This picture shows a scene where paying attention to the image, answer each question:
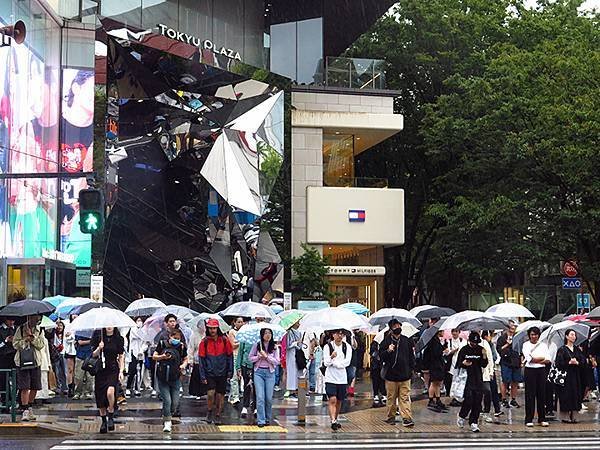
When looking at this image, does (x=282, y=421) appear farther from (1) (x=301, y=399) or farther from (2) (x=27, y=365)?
(2) (x=27, y=365)

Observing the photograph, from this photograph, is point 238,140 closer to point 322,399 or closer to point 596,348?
point 322,399

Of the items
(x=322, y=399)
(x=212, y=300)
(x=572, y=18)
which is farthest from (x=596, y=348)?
(x=572, y=18)

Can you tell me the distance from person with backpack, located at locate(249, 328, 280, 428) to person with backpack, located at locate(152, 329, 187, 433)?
51.8 inches

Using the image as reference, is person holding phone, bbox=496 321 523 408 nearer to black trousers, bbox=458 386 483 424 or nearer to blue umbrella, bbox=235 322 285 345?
black trousers, bbox=458 386 483 424

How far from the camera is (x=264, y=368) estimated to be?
1708cm

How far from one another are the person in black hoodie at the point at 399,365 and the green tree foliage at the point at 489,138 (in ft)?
59.6

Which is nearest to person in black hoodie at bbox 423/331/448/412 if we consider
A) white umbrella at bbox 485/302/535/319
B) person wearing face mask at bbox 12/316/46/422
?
white umbrella at bbox 485/302/535/319

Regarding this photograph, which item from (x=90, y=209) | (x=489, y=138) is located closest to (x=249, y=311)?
(x=90, y=209)

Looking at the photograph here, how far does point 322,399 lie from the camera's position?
2241 cm

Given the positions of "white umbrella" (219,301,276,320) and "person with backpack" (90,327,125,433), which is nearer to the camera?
"person with backpack" (90,327,125,433)

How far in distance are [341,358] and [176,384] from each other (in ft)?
9.71

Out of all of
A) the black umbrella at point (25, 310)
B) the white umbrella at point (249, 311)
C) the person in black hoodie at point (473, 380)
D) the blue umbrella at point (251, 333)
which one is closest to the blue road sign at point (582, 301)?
the white umbrella at point (249, 311)

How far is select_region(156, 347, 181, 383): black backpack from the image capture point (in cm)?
1655

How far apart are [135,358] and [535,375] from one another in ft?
30.2
